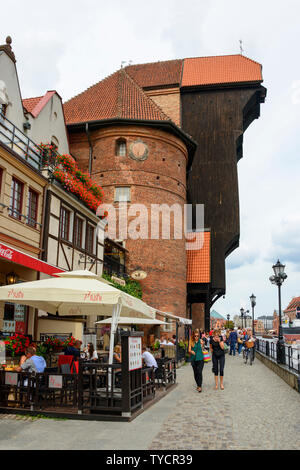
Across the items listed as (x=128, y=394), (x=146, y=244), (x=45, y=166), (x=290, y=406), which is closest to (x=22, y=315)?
(x=45, y=166)

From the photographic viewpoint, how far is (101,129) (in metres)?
27.7

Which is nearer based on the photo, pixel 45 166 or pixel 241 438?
pixel 241 438

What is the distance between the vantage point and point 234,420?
25.8 ft

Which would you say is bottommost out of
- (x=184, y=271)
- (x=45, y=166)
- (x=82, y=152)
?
(x=184, y=271)

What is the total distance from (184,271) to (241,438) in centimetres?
2196

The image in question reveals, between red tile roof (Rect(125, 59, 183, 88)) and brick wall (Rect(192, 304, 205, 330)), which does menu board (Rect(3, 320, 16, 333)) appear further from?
brick wall (Rect(192, 304, 205, 330))

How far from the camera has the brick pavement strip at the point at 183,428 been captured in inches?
237

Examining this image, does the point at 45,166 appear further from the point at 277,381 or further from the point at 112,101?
the point at 112,101

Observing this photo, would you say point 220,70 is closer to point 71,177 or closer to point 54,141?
point 54,141

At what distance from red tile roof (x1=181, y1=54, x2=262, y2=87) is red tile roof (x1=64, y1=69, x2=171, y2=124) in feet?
22.7

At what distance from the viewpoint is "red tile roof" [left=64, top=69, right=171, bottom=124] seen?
91.8ft

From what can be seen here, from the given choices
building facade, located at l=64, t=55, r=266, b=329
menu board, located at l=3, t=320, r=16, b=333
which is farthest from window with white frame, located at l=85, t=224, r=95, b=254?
menu board, located at l=3, t=320, r=16, b=333

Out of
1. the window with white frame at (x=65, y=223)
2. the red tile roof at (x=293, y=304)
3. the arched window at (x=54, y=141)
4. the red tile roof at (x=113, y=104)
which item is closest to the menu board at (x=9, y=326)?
the window with white frame at (x=65, y=223)

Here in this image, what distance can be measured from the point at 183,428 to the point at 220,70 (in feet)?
115
